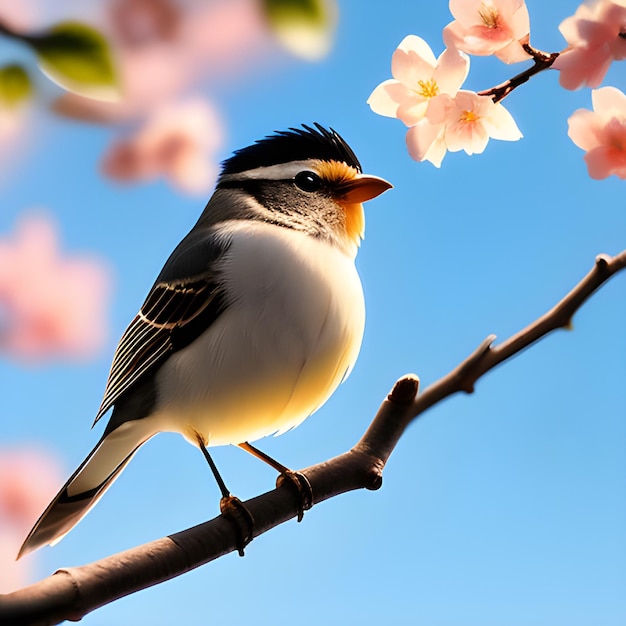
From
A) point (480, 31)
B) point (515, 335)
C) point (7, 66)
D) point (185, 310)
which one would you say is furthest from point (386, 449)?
point (7, 66)

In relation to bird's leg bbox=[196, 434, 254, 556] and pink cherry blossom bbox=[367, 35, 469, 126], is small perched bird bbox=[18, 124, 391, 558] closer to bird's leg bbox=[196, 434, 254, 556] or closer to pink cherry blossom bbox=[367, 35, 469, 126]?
bird's leg bbox=[196, 434, 254, 556]

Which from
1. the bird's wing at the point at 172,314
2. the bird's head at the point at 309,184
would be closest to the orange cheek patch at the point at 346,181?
the bird's head at the point at 309,184

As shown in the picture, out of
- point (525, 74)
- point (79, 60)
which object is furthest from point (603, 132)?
point (79, 60)

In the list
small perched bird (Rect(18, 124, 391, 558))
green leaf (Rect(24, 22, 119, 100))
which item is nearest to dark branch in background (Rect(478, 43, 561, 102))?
small perched bird (Rect(18, 124, 391, 558))

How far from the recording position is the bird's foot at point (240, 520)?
112 centimetres

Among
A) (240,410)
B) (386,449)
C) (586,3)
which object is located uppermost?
(586,3)

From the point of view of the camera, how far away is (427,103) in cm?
112

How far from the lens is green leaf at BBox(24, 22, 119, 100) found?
0.77 meters

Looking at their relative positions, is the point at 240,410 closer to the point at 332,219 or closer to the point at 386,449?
the point at 386,449

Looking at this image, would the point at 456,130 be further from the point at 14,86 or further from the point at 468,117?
the point at 14,86

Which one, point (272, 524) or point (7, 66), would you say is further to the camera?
point (272, 524)

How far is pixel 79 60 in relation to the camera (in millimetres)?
781

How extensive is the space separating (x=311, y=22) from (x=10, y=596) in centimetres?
65

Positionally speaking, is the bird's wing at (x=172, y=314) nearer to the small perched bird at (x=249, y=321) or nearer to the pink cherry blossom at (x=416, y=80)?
the small perched bird at (x=249, y=321)
